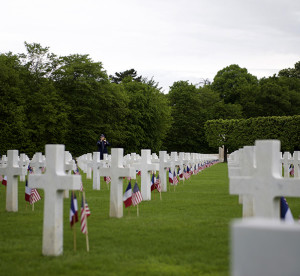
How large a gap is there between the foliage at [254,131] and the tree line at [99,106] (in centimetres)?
757

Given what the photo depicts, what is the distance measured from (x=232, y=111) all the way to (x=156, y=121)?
17001 millimetres

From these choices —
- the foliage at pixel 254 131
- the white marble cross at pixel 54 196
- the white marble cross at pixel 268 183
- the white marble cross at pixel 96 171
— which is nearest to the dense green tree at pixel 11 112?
the white marble cross at pixel 96 171

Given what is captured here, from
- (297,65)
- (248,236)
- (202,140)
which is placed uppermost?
(297,65)

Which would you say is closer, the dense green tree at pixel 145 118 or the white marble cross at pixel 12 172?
the white marble cross at pixel 12 172

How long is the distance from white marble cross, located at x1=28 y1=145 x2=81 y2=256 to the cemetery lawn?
0.65 feet

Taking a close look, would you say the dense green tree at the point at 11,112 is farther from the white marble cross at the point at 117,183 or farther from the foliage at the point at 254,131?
the white marble cross at the point at 117,183

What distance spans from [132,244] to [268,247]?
593 cm

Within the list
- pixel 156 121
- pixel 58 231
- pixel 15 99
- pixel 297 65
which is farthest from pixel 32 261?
pixel 297 65

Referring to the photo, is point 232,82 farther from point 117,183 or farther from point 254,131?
point 117,183

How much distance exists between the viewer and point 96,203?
46.4 feet

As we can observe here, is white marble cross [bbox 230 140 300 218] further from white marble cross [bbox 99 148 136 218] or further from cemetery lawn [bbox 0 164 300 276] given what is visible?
white marble cross [bbox 99 148 136 218]

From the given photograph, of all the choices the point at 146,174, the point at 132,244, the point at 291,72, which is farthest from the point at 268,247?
the point at 291,72

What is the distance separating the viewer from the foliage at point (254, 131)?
68875 millimetres

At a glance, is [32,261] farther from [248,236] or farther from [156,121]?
[156,121]
